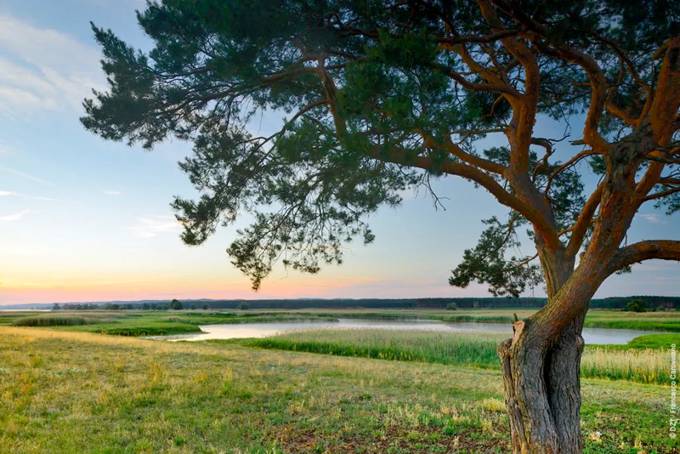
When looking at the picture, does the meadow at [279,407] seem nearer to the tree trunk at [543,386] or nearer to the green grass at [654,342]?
the tree trunk at [543,386]

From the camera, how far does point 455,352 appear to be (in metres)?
22.8

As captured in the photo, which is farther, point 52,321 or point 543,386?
point 52,321

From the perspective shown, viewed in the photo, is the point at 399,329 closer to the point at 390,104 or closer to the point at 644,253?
the point at 644,253

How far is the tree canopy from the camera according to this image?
5047mm

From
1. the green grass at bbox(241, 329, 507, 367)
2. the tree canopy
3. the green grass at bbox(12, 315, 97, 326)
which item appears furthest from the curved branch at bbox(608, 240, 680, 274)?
the green grass at bbox(12, 315, 97, 326)

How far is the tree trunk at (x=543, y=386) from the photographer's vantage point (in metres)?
5.06

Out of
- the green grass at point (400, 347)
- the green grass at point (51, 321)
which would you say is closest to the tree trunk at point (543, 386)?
the green grass at point (400, 347)

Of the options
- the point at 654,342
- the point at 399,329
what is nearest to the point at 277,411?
the point at 654,342

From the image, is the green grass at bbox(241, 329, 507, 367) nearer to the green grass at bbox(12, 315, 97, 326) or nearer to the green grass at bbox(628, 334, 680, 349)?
the green grass at bbox(628, 334, 680, 349)

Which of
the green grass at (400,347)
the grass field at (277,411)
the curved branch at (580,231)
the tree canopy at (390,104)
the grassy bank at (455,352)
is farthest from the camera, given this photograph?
the green grass at (400,347)

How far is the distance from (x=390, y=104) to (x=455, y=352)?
67.4ft

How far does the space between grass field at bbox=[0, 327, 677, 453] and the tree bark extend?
4.92 ft

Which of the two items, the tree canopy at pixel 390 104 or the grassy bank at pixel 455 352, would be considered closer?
the tree canopy at pixel 390 104

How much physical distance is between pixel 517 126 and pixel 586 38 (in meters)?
1.52
